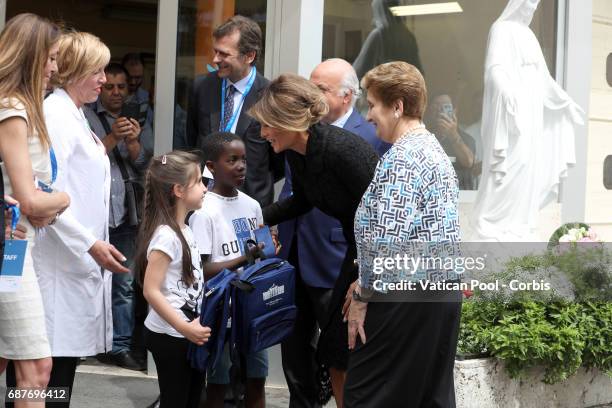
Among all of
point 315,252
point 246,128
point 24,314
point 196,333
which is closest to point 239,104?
point 246,128

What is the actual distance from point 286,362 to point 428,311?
4.83 ft

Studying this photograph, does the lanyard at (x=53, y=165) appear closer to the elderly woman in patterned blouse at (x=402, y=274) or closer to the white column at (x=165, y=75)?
the elderly woman in patterned blouse at (x=402, y=274)

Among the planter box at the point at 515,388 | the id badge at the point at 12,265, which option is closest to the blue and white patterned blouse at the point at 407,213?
the id badge at the point at 12,265

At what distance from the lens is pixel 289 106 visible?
14.4 ft

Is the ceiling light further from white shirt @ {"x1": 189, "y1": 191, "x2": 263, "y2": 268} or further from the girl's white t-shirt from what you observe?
the girl's white t-shirt

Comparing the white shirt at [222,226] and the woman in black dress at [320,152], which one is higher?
the woman in black dress at [320,152]

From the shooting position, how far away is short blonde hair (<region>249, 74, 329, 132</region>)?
438cm

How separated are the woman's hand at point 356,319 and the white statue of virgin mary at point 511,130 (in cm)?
383

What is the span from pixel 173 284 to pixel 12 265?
0.95 m

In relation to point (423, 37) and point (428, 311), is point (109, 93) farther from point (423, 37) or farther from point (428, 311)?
point (428, 311)

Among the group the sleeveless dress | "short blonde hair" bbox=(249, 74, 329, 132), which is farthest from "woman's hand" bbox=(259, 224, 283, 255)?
the sleeveless dress

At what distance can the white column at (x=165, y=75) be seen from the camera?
6.60 meters

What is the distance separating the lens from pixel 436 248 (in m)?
3.84

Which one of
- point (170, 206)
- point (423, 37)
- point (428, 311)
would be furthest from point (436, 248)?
point (423, 37)
